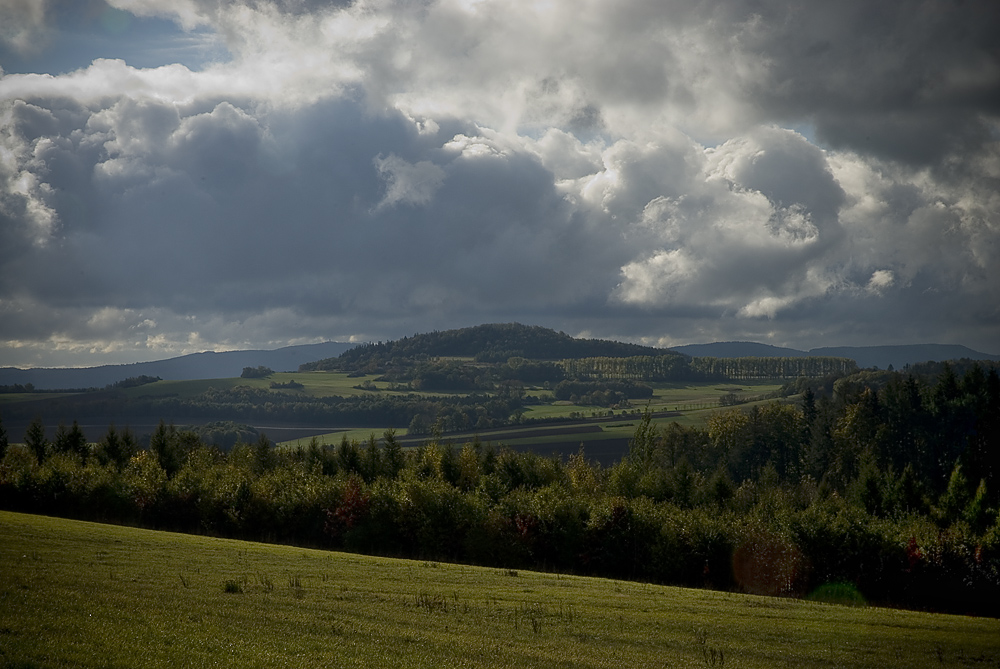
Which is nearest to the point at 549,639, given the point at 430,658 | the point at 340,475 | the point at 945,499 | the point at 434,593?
the point at 430,658

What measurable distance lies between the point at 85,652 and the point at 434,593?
15903 mm

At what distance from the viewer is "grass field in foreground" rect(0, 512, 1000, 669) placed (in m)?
19.5

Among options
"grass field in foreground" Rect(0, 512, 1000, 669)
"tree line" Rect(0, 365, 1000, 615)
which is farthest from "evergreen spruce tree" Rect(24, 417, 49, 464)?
"grass field in foreground" Rect(0, 512, 1000, 669)

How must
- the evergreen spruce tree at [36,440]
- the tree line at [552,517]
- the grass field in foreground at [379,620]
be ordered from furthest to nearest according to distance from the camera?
the evergreen spruce tree at [36,440]
the tree line at [552,517]
the grass field in foreground at [379,620]

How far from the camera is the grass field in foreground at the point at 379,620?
1945cm

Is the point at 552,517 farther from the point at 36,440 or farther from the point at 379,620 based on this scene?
the point at 36,440

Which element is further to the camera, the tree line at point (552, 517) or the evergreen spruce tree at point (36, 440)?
the evergreen spruce tree at point (36, 440)

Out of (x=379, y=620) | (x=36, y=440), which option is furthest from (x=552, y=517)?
(x=36, y=440)

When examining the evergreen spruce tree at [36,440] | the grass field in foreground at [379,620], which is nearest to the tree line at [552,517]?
the evergreen spruce tree at [36,440]

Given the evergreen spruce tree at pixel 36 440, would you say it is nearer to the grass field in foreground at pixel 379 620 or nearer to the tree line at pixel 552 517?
the tree line at pixel 552 517

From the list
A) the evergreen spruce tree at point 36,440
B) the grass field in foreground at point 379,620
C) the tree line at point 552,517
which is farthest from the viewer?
the evergreen spruce tree at point 36,440

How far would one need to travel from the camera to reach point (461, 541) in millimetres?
62156

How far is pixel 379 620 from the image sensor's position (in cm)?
2494

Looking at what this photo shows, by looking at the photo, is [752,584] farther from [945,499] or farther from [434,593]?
[945,499]
